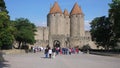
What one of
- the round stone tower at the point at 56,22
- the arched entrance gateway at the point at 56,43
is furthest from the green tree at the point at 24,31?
the round stone tower at the point at 56,22

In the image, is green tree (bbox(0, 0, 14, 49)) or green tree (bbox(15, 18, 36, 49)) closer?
green tree (bbox(0, 0, 14, 49))

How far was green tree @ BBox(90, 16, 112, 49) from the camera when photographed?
70.2 metres

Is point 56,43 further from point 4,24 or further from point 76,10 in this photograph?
point 4,24

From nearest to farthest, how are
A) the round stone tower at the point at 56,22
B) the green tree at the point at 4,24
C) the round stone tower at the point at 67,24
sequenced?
1. the green tree at the point at 4,24
2. the round stone tower at the point at 56,22
3. the round stone tower at the point at 67,24

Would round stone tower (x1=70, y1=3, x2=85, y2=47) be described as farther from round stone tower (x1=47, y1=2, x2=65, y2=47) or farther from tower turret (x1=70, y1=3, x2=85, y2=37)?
round stone tower (x1=47, y1=2, x2=65, y2=47)

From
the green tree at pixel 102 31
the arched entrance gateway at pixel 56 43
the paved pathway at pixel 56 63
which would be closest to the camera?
the paved pathway at pixel 56 63

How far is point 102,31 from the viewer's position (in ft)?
233

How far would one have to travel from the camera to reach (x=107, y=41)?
7031 centimetres

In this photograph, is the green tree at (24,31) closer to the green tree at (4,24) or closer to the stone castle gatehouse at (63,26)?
the green tree at (4,24)

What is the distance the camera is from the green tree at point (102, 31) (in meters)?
70.2

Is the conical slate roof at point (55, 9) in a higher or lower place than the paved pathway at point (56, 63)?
higher

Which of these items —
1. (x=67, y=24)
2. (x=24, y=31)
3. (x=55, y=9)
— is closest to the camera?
(x=24, y=31)

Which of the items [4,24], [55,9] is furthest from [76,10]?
[4,24]

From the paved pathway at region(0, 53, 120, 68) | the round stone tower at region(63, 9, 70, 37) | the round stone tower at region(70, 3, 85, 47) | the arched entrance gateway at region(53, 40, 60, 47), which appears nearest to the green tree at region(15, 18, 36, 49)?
the arched entrance gateway at region(53, 40, 60, 47)
